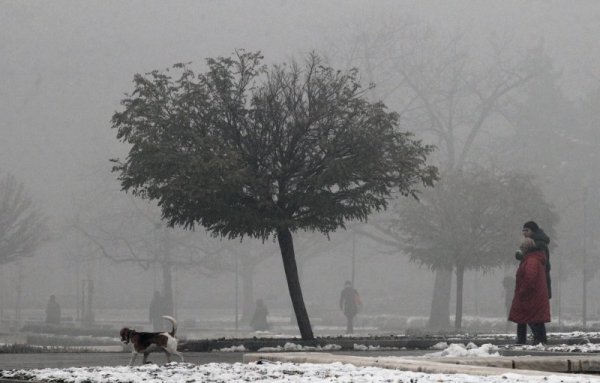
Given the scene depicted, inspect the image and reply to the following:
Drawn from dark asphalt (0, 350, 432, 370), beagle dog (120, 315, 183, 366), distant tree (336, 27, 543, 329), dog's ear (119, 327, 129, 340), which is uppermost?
distant tree (336, 27, 543, 329)

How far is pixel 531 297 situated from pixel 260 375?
7583mm

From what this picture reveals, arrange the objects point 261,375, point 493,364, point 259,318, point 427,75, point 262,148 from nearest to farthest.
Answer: point 261,375 → point 493,364 → point 262,148 → point 259,318 → point 427,75

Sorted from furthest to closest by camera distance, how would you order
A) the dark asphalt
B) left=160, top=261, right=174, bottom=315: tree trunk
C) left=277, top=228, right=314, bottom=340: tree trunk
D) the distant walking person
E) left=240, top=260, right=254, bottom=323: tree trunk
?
1. left=240, top=260, right=254, bottom=323: tree trunk
2. left=160, top=261, right=174, bottom=315: tree trunk
3. the distant walking person
4. left=277, top=228, right=314, bottom=340: tree trunk
5. the dark asphalt

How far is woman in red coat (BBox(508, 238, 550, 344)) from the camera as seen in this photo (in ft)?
59.2

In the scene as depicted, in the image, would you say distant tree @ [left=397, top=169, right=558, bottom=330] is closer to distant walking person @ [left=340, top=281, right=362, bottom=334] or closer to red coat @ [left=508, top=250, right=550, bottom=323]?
distant walking person @ [left=340, top=281, right=362, bottom=334]

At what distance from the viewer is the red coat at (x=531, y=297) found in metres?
18.0

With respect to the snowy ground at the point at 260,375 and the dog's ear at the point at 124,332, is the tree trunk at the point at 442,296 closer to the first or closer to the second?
the dog's ear at the point at 124,332

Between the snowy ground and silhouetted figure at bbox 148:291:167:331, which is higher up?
silhouetted figure at bbox 148:291:167:331

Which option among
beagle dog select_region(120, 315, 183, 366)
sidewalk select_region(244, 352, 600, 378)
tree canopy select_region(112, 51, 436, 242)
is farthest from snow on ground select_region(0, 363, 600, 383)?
tree canopy select_region(112, 51, 436, 242)

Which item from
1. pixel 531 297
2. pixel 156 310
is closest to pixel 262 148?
pixel 531 297

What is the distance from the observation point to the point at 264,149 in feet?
75.2

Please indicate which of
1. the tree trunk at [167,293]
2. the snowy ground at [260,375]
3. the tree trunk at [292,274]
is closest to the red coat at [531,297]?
the tree trunk at [292,274]

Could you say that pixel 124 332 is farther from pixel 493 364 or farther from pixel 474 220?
pixel 474 220

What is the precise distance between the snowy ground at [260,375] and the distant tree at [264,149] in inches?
350
